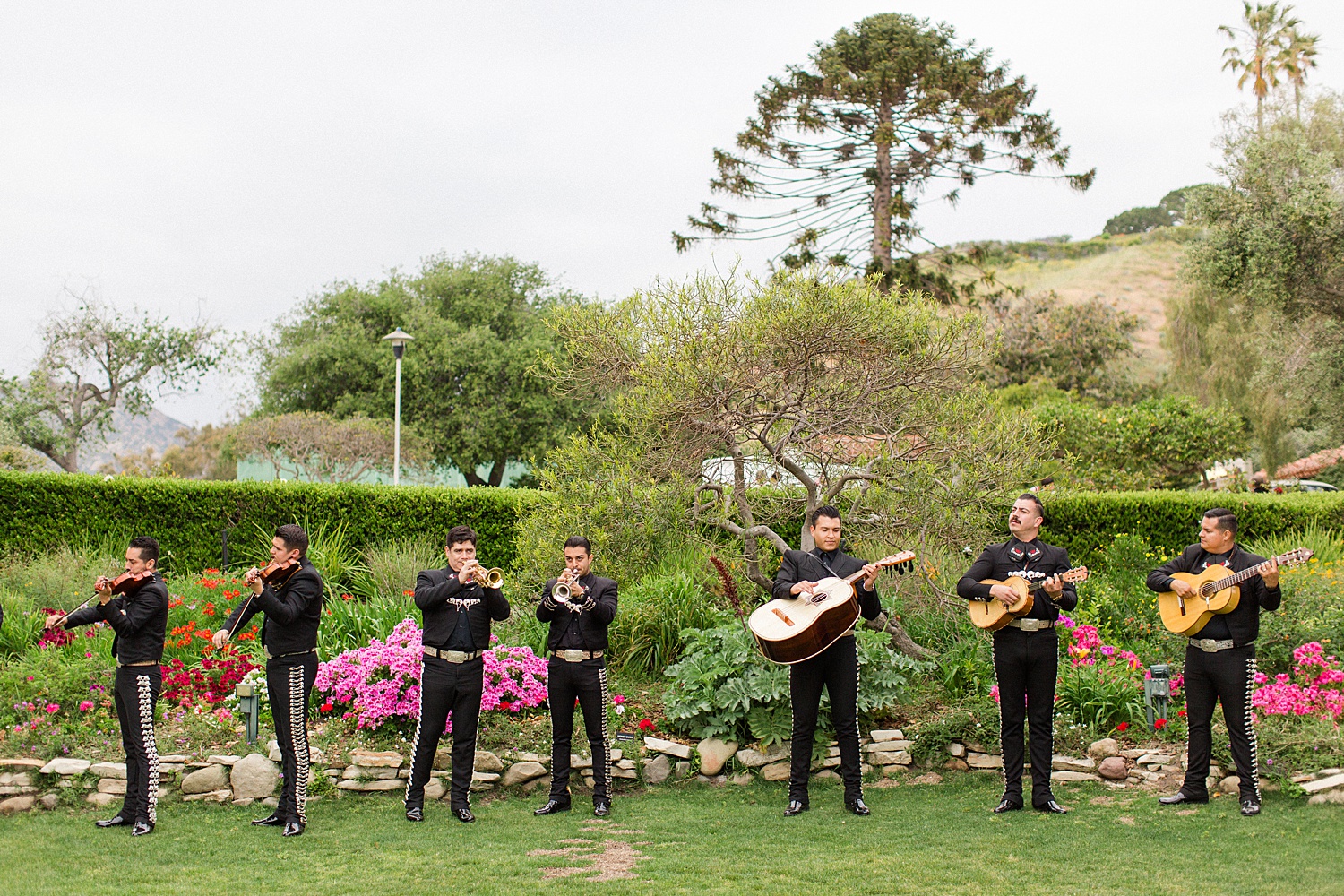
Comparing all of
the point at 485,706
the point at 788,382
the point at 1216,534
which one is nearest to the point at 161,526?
the point at 485,706

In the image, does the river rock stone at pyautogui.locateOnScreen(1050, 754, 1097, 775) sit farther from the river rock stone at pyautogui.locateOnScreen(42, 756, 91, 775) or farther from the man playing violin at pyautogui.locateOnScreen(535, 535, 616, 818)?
the river rock stone at pyautogui.locateOnScreen(42, 756, 91, 775)

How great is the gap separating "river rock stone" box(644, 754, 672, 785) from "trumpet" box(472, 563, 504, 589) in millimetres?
1959

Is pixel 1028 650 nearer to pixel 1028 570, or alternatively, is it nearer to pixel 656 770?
pixel 1028 570

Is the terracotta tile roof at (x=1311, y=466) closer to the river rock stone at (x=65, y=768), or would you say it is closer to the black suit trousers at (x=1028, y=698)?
the black suit trousers at (x=1028, y=698)

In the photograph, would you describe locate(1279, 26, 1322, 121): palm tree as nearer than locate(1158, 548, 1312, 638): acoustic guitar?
No

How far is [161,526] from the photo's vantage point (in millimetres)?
12555

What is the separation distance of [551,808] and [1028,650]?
3.08 metres

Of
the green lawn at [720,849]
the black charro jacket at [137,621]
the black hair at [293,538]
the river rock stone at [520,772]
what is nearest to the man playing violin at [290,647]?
the black hair at [293,538]

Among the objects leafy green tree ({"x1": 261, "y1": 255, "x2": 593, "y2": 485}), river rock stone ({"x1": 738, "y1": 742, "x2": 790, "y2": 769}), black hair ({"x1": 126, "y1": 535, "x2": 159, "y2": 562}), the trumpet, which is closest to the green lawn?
river rock stone ({"x1": 738, "y1": 742, "x2": 790, "y2": 769})

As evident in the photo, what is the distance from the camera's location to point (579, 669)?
255 inches

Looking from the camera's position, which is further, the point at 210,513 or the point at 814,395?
the point at 210,513

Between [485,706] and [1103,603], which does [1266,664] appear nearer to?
[1103,603]

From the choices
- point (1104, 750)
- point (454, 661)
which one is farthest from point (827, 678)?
point (454, 661)

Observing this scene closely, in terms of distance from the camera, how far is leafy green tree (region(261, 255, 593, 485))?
28188mm
